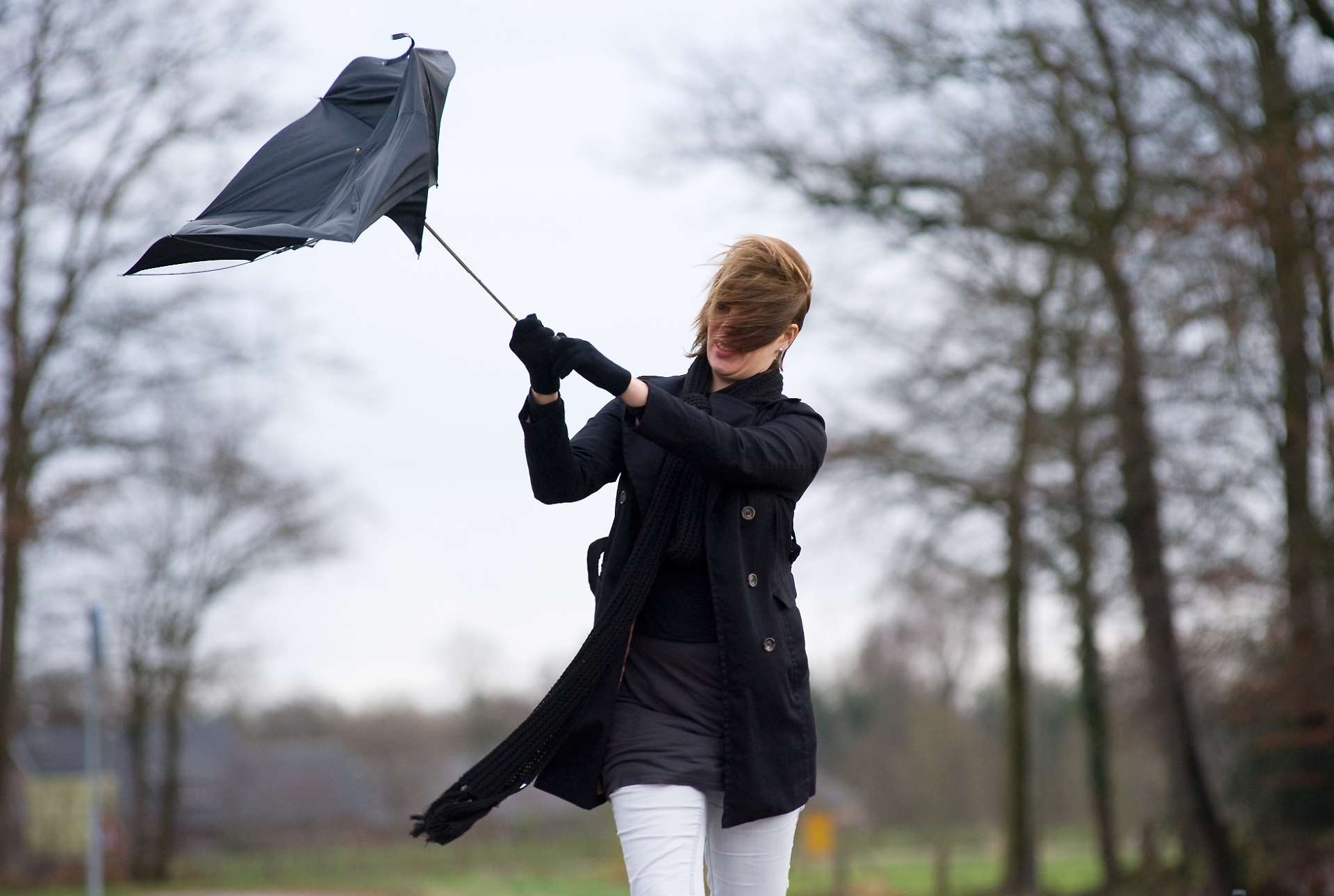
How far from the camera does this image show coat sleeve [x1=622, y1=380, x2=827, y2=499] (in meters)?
3.04

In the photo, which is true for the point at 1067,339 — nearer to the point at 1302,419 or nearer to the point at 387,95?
the point at 1302,419

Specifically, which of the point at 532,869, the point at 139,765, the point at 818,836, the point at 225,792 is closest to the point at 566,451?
the point at 818,836

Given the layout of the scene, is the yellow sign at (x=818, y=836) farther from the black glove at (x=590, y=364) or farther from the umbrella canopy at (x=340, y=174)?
the black glove at (x=590, y=364)

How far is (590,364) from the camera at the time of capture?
2.99m

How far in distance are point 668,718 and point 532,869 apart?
31.0 metres

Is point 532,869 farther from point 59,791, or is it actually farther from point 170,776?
point 59,791

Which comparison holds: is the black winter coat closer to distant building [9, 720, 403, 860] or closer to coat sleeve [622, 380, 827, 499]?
coat sleeve [622, 380, 827, 499]

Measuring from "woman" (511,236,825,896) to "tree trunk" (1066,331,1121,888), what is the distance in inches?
563

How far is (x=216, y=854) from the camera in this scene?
43.3m

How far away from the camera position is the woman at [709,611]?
3141 millimetres

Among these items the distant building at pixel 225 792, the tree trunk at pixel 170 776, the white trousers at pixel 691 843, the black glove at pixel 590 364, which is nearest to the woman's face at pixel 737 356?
the black glove at pixel 590 364

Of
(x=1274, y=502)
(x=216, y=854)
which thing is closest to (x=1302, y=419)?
(x=1274, y=502)

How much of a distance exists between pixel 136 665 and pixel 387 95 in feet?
109

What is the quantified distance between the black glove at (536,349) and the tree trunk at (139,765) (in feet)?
110
